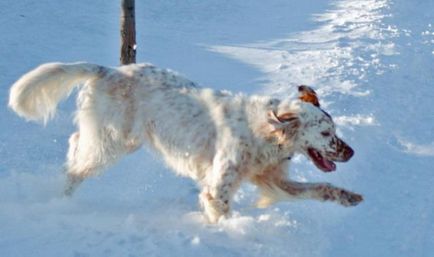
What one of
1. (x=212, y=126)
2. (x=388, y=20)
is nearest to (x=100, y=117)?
(x=212, y=126)

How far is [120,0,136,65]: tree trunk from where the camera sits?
8.88 meters

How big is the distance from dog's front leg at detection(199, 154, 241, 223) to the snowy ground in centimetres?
15

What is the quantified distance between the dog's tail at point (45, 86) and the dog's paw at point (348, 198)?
2254 mm

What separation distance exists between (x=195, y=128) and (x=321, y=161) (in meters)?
1.06

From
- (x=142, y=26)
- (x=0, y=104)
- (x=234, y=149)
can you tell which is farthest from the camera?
(x=142, y=26)

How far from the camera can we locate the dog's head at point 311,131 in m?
5.28

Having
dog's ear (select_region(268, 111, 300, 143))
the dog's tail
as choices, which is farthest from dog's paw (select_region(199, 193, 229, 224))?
the dog's tail

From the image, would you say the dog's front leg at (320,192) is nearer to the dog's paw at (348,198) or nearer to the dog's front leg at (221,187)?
the dog's paw at (348,198)

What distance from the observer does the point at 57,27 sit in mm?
12469

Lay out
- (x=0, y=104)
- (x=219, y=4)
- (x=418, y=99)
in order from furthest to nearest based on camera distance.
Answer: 1. (x=219, y=4)
2. (x=418, y=99)
3. (x=0, y=104)

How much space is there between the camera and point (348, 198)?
211 inches

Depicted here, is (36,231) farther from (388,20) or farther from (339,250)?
(388,20)

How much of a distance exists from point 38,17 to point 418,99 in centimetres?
737

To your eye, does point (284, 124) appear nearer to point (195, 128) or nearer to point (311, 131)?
point (311, 131)
